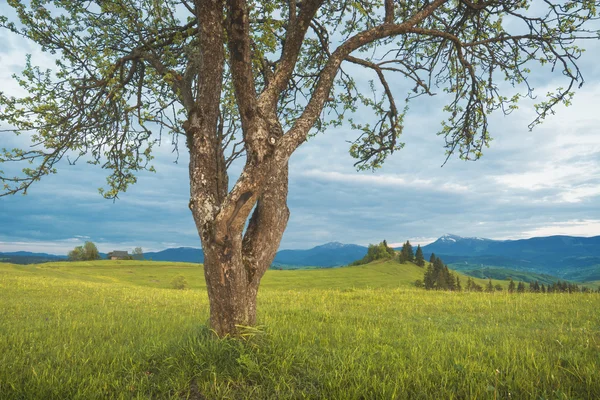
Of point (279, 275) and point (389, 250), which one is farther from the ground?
point (389, 250)

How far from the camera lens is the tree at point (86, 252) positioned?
4678 inches

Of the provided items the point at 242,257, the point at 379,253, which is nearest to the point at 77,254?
the point at 379,253

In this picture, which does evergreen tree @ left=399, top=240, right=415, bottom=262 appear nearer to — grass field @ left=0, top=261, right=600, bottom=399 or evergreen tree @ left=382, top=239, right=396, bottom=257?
evergreen tree @ left=382, top=239, right=396, bottom=257

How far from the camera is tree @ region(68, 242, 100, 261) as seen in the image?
119 meters

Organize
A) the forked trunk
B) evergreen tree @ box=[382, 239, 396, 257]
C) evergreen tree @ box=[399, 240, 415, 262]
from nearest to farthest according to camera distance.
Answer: the forked trunk < evergreen tree @ box=[399, 240, 415, 262] < evergreen tree @ box=[382, 239, 396, 257]

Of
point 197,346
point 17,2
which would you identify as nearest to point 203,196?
point 197,346

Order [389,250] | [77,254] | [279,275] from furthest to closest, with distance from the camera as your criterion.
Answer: [77,254], [389,250], [279,275]

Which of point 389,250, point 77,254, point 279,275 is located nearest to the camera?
point 279,275

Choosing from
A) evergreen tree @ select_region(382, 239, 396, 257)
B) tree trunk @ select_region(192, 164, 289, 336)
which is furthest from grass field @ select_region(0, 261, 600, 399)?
evergreen tree @ select_region(382, 239, 396, 257)

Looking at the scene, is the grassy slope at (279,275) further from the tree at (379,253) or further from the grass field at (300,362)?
the grass field at (300,362)

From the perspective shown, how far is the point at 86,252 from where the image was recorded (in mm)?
118812

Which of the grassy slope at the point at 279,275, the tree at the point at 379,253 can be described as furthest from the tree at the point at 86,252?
the tree at the point at 379,253

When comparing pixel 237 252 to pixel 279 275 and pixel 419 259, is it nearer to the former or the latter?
pixel 279 275

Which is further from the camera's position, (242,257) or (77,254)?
(77,254)
